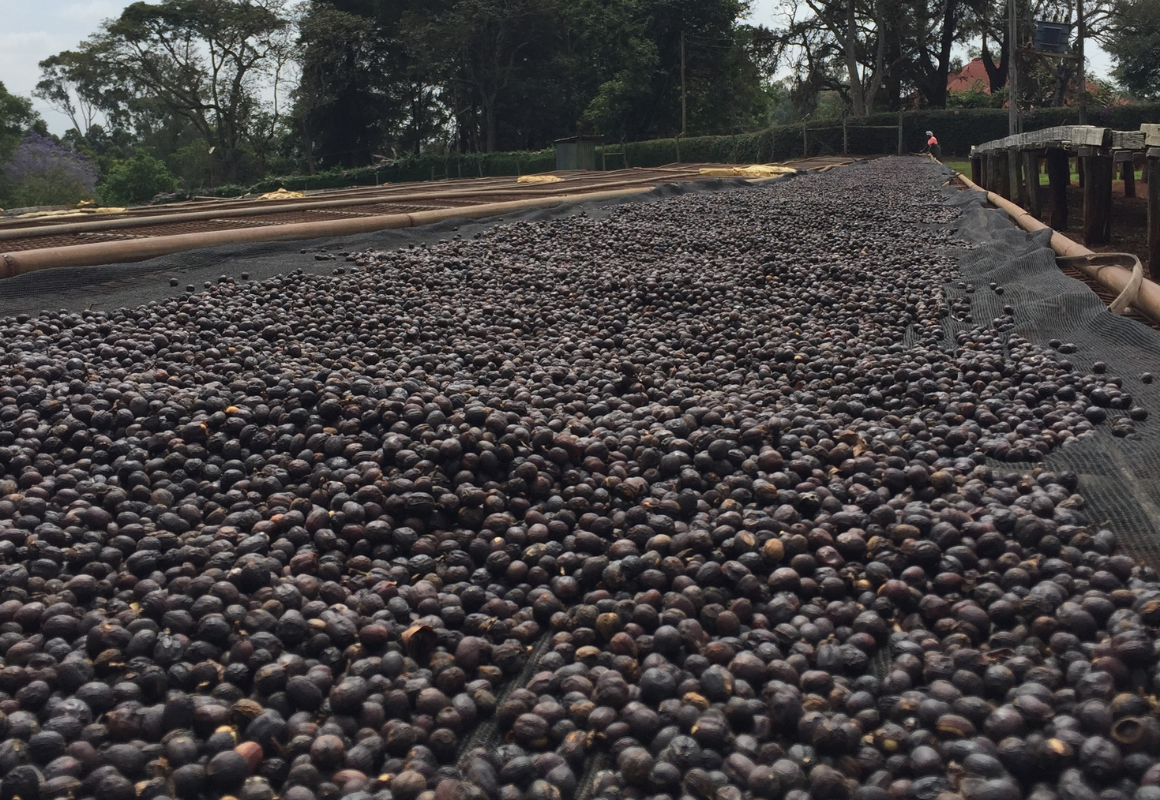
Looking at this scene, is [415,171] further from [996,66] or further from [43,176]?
[996,66]

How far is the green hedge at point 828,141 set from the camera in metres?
30.9

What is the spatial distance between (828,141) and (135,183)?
2979 centimetres

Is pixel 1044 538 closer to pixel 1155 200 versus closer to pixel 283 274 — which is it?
pixel 283 274

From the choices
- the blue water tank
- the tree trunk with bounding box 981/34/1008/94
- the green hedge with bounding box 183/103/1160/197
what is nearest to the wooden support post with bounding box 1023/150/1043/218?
the blue water tank

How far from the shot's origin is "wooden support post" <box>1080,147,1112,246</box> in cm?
937

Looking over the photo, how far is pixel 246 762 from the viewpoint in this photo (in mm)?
1588

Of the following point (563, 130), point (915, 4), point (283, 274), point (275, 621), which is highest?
point (915, 4)

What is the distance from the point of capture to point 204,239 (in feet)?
19.5

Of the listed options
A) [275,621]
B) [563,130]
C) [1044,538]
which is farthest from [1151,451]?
[563,130]

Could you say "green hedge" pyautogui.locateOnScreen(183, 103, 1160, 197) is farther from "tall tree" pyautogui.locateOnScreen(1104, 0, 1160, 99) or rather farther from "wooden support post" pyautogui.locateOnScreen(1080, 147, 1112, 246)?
"wooden support post" pyautogui.locateOnScreen(1080, 147, 1112, 246)

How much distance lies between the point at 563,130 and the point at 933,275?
3609cm

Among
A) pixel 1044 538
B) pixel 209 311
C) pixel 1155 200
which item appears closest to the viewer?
pixel 1044 538

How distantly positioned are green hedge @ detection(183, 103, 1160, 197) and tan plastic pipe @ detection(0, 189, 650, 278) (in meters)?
24.4

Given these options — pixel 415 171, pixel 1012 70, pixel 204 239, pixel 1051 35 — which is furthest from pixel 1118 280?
pixel 415 171
